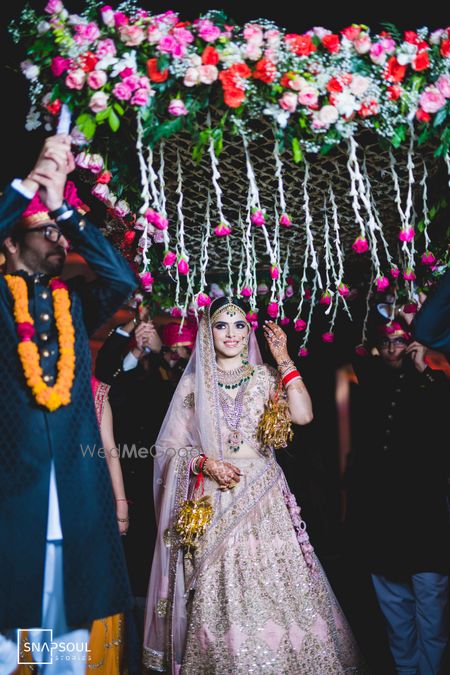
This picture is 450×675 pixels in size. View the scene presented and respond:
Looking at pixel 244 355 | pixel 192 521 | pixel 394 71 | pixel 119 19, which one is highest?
pixel 119 19

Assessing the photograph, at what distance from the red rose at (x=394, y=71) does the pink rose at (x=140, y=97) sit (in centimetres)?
92

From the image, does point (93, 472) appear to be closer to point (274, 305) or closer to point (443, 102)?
point (274, 305)

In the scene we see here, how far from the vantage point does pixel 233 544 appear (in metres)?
3.48

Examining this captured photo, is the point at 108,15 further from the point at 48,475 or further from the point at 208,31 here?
the point at 48,475

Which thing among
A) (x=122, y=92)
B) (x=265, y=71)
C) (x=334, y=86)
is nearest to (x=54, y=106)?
(x=122, y=92)

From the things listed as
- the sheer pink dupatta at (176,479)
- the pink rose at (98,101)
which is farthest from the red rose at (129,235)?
the pink rose at (98,101)

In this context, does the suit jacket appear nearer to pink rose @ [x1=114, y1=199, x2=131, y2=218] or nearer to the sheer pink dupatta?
pink rose @ [x1=114, y1=199, x2=131, y2=218]

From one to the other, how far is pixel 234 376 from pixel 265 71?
1.71 m

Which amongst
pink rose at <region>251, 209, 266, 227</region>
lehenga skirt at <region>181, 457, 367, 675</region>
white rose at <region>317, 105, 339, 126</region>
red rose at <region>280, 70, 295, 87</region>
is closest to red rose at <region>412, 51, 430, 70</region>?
white rose at <region>317, 105, 339, 126</region>

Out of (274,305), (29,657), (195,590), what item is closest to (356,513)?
(195,590)

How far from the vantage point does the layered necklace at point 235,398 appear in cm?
369

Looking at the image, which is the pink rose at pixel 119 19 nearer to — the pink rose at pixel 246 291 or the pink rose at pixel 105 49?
the pink rose at pixel 105 49

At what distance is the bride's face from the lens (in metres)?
3.83

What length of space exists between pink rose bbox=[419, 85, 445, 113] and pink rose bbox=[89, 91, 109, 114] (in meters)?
1.19
